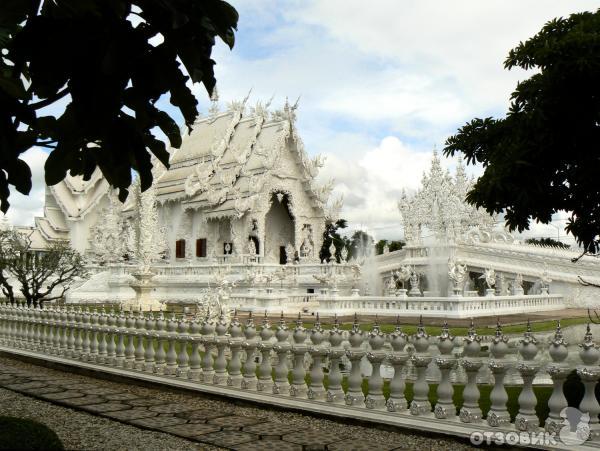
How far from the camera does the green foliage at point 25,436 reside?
11.1ft

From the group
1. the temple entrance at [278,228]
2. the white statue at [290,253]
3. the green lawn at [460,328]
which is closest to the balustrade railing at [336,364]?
the green lawn at [460,328]

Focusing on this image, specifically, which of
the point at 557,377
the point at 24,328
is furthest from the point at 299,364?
the point at 24,328

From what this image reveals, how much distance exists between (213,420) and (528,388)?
2.89 metres

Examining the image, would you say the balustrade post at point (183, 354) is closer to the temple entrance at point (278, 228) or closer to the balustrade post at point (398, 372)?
the balustrade post at point (398, 372)

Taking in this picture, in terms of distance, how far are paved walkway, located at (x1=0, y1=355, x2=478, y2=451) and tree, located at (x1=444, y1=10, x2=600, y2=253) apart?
249 centimetres

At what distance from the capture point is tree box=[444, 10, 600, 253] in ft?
18.8

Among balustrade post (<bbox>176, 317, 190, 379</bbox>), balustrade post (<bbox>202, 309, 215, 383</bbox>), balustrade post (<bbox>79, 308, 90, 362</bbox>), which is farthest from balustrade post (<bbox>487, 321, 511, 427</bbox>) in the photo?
balustrade post (<bbox>79, 308, 90, 362</bbox>)

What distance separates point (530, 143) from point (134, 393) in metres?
5.27

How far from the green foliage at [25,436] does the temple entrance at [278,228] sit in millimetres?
27304

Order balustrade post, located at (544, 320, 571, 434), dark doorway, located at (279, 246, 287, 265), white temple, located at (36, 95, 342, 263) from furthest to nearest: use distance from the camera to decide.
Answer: dark doorway, located at (279, 246, 287, 265) → white temple, located at (36, 95, 342, 263) → balustrade post, located at (544, 320, 571, 434)

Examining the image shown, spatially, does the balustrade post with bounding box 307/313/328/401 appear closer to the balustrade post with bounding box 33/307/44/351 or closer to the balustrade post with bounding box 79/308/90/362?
the balustrade post with bounding box 79/308/90/362

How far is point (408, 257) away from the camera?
31812 mm

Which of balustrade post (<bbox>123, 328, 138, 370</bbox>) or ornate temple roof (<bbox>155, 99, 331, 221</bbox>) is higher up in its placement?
ornate temple roof (<bbox>155, 99, 331, 221</bbox>)

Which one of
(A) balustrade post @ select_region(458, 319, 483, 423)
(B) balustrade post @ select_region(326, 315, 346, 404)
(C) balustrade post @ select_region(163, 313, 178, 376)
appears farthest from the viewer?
(C) balustrade post @ select_region(163, 313, 178, 376)
